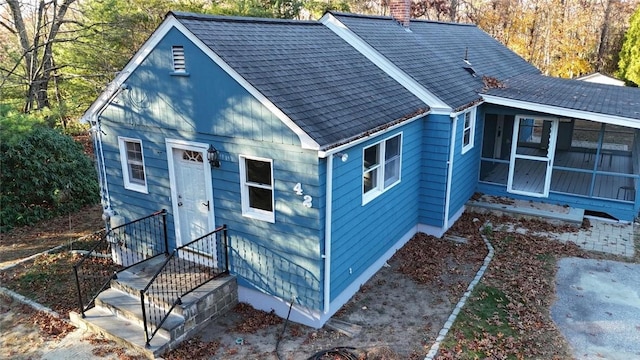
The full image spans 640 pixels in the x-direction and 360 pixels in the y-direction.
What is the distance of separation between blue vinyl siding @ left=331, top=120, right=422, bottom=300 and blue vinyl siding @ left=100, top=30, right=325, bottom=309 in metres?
0.54

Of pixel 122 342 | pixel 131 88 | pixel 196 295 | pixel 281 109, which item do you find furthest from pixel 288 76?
pixel 122 342

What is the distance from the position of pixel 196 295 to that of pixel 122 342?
1.37 m

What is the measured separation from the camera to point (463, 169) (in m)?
12.4

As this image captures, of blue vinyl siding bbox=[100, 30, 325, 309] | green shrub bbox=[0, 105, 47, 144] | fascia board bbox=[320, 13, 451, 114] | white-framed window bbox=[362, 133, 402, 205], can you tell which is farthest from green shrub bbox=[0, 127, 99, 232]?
white-framed window bbox=[362, 133, 402, 205]

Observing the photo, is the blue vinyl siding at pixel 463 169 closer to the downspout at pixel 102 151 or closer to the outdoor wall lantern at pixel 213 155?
the outdoor wall lantern at pixel 213 155

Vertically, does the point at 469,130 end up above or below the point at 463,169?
above

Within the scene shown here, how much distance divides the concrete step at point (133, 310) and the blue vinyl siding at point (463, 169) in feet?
24.1

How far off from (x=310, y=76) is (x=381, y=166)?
2.31 metres

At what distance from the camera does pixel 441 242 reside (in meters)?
11.3

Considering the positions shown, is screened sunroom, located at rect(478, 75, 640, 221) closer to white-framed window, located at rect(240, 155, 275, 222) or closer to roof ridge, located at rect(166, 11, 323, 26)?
roof ridge, located at rect(166, 11, 323, 26)

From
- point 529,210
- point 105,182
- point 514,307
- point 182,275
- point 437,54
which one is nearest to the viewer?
point 514,307

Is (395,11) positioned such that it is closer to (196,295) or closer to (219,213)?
(219,213)

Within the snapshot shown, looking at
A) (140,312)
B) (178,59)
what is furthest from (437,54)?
(140,312)

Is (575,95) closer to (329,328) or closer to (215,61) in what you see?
(329,328)
